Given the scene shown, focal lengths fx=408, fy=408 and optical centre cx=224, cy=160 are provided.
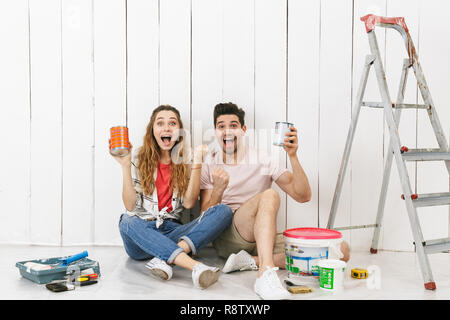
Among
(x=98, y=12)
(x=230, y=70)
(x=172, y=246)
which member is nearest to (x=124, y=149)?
(x=172, y=246)

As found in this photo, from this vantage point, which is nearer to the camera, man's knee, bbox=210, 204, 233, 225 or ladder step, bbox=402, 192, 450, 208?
ladder step, bbox=402, 192, 450, 208

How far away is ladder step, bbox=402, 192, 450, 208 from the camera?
4.96 feet

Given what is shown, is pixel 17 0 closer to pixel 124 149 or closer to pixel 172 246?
pixel 124 149

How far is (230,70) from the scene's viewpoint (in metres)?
2.11

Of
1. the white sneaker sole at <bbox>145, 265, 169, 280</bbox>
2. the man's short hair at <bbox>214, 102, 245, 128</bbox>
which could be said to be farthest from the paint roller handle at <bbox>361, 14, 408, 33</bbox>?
the white sneaker sole at <bbox>145, 265, 169, 280</bbox>

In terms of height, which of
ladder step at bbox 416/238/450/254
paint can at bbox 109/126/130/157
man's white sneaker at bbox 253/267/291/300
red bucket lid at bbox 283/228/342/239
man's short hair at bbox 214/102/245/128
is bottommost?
man's white sneaker at bbox 253/267/291/300

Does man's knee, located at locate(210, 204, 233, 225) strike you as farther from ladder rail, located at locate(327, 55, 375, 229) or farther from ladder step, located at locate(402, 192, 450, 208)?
ladder step, located at locate(402, 192, 450, 208)

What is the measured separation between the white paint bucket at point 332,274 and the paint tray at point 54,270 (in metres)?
0.86

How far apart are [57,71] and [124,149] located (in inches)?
33.4

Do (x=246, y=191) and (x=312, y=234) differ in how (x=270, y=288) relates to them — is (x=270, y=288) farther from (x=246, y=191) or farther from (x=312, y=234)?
(x=246, y=191)

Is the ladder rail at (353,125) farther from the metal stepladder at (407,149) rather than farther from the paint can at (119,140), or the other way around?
the paint can at (119,140)

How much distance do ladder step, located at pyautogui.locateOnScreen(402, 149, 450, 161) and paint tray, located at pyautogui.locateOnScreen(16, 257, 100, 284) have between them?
4.17ft

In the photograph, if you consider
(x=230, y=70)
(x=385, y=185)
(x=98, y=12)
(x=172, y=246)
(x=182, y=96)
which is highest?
(x=98, y=12)

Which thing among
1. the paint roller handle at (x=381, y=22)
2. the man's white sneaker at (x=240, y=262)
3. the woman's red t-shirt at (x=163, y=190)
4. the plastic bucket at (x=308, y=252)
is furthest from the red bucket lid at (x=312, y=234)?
the paint roller handle at (x=381, y=22)
